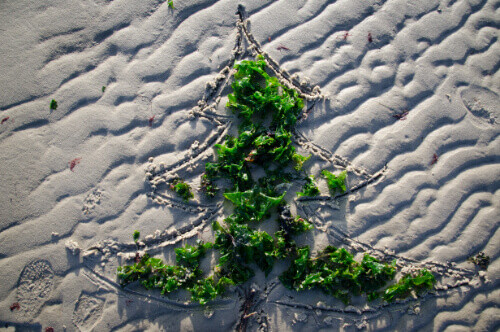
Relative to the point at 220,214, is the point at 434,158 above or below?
above

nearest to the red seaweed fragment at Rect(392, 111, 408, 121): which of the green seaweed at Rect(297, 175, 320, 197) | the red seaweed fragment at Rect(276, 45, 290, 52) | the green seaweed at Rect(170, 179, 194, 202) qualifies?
the green seaweed at Rect(297, 175, 320, 197)

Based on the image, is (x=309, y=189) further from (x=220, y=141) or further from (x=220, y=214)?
(x=220, y=141)

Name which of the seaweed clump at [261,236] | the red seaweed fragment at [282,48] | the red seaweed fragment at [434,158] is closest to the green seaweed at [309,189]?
the seaweed clump at [261,236]

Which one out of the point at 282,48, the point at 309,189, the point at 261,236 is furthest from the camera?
the point at 282,48

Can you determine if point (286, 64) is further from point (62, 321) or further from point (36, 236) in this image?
point (62, 321)

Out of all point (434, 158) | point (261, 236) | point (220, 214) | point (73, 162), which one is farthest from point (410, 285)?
point (73, 162)

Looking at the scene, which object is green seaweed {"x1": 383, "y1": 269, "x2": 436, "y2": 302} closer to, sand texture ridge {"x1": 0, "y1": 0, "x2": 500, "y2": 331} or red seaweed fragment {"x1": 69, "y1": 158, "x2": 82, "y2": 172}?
sand texture ridge {"x1": 0, "y1": 0, "x2": 500, "y2": 331}

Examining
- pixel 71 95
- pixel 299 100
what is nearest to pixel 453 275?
pixel 299 100
